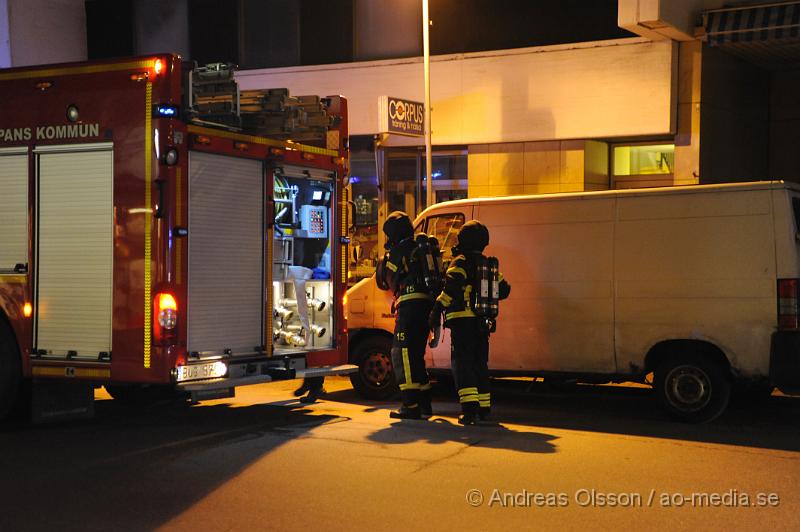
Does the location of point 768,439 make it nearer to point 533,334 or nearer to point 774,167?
point 533,334

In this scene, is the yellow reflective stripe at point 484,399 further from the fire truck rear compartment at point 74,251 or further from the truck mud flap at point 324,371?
the fire truck rear compartment at point 74,251

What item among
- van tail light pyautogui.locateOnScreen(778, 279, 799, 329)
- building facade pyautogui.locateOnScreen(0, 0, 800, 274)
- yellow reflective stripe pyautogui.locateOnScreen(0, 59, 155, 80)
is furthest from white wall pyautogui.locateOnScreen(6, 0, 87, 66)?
van tail light pyautogui.locateOnScreen(778, 279, 799, 329)

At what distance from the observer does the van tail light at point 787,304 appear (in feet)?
30.5

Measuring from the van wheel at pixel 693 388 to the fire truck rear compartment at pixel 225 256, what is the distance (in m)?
3.86

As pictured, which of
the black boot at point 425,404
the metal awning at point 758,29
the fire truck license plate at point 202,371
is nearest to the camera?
the fire truck license plate at point 202,371

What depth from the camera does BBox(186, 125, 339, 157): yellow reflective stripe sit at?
917 centimetres

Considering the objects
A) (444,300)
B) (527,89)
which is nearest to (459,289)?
(444,300)

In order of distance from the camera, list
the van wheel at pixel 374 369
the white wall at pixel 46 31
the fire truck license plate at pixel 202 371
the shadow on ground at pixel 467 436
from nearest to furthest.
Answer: the shadow on ground at pixel 467 436 → the fire truck license plate at pixel 202 371 → the van wheel at pixel 374 369 → the white wall at pixel 46 31

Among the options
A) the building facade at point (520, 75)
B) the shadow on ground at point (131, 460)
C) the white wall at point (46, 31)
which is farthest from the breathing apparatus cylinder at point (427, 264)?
the white wall at point (46, 31)

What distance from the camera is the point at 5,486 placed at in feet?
24.0

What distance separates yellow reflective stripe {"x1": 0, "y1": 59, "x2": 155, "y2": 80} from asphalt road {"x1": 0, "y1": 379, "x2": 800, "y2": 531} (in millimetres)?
2994

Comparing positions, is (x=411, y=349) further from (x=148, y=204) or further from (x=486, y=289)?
(x=148, y=204)

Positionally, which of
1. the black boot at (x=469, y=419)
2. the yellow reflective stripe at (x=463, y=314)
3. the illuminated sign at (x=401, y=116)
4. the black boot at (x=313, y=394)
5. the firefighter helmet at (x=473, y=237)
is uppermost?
the illuminated sign at (x=401, y=116)

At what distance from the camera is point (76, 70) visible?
9.27 m
